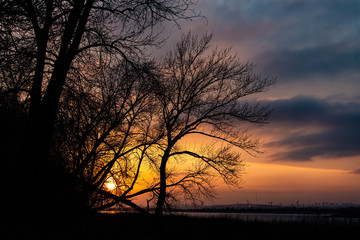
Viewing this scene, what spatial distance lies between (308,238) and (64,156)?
1108cm

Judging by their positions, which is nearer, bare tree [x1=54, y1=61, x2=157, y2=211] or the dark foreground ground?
bare tree [x1=54, y1=61, x2=157, y2=211]

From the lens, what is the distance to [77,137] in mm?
8055

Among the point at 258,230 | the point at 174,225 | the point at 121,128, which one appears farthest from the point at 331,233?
the point at 121,128

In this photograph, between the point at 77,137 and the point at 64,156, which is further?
the point at 64,156

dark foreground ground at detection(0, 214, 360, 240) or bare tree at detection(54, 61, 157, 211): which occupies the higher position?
bare tree at detection(54, 61, 157, 211)

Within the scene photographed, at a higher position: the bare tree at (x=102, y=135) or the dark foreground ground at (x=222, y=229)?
the bare tree at (x=102, y=135)

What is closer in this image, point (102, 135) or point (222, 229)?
point (102, 135)

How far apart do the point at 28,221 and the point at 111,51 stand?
427 centimetres

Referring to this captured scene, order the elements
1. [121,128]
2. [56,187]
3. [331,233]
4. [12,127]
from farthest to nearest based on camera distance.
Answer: [331,233], [121,128], [12,127], [56,187]

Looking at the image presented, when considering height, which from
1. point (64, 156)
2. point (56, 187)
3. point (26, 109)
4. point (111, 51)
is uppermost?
point (111, 51)

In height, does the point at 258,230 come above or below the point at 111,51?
below

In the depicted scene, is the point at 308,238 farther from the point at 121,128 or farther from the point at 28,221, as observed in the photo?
the point at 28,221

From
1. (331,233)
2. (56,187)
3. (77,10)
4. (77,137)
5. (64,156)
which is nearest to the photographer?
(56,187)

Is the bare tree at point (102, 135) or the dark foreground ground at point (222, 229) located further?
the dark foreground ground at point (222, 229)
